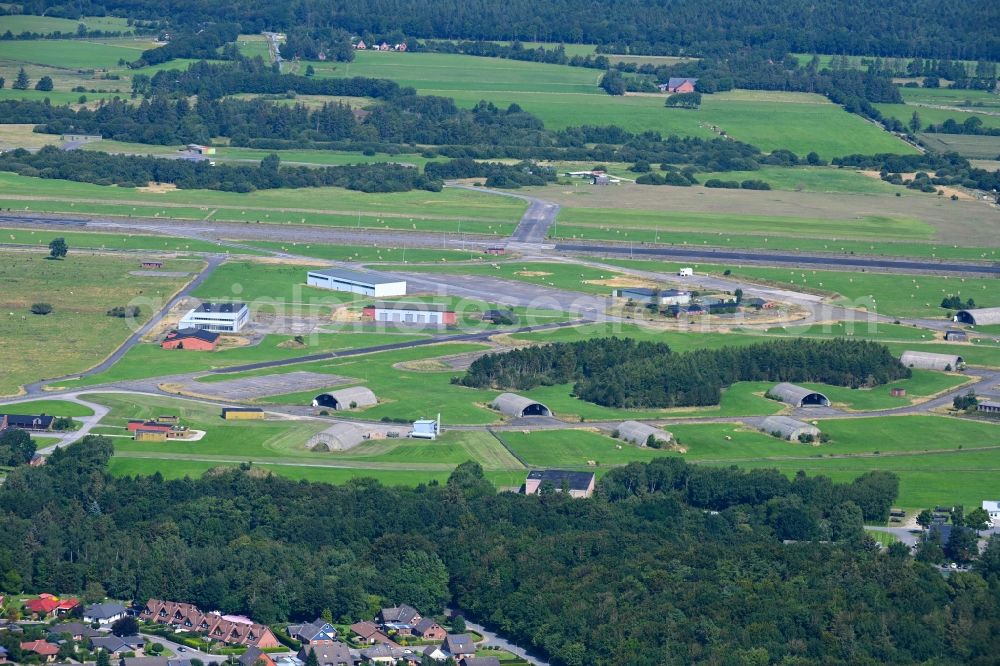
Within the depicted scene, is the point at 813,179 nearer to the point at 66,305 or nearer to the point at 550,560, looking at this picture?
the point at 66,305

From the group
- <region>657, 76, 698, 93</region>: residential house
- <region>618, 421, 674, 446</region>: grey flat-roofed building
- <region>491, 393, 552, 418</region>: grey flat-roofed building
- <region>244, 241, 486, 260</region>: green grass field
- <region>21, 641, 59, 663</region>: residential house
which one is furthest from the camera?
<region>657, 76, 698, 93</region>: residential house

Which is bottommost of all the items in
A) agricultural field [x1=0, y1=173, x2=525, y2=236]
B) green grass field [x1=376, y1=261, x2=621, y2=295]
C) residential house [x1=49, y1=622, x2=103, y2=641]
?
residential house [x1=49, y1=622, x2=103, y2=641]

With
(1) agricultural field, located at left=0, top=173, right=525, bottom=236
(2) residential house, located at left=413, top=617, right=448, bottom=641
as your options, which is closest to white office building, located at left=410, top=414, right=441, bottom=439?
(2) residential house, located at left=413, top=617, right=448, bottom=641

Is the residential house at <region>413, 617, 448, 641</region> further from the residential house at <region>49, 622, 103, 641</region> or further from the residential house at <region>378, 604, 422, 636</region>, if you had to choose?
the residential house at <region>49, 622, 103, 641</region>

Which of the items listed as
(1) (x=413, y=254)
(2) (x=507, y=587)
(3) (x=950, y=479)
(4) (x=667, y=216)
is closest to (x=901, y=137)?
(4) (x=667, y=216)

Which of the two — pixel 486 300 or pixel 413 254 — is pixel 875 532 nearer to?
pixel 486 300

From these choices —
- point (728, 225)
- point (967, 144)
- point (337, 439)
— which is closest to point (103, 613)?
point (337, 439)
